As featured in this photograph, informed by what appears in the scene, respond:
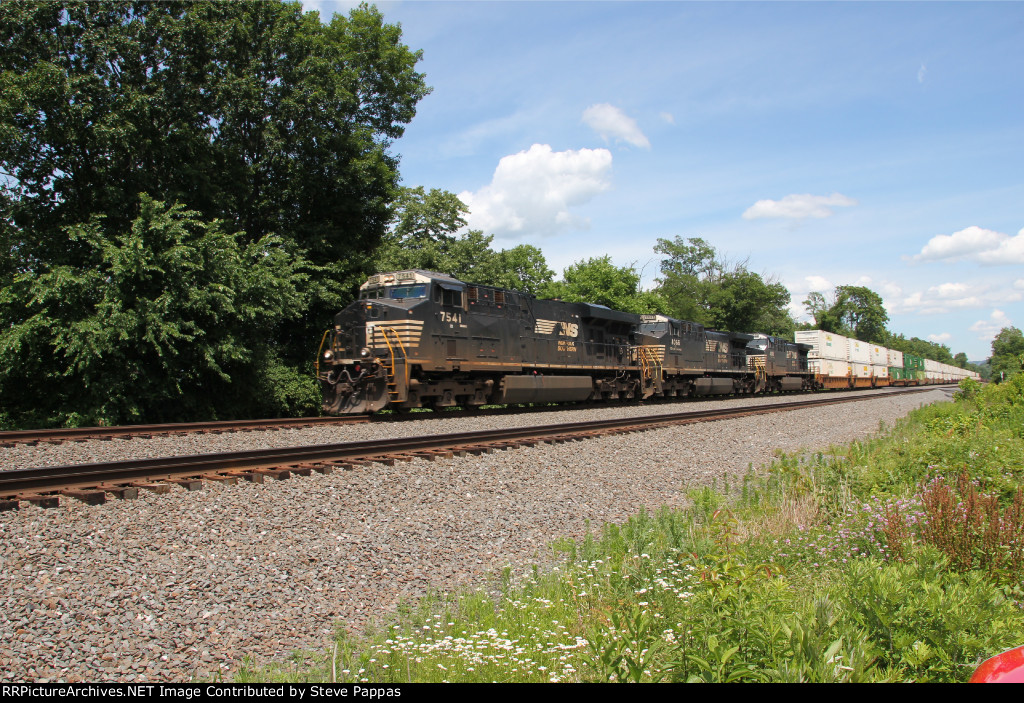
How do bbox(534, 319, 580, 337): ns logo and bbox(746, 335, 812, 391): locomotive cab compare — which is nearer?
bbox(534, 319, 580, 337): ns logo

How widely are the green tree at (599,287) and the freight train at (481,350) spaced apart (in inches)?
691

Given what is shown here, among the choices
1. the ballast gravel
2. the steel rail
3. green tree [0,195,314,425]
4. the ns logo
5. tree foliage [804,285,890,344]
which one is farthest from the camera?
tree foliage [804,285,890,344]

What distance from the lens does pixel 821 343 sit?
4284cm

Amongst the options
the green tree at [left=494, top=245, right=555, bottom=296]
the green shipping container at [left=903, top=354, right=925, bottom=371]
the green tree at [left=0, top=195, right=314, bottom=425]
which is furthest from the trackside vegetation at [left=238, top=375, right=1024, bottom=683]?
the green shipping container at [left=903, top=354, right=925, bottom=371]

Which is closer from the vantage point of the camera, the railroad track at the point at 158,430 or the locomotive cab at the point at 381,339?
the railroad track at the point at 158,430

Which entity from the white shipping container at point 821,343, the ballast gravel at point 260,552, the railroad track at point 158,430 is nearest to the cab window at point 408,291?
the railroad track at point 158,430

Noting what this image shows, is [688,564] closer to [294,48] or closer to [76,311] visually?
[76,311]

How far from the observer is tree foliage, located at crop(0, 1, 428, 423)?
15.6m

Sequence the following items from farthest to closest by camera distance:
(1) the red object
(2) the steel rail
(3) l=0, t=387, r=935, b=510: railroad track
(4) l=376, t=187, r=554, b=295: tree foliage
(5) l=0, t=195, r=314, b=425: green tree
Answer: (4) l=376, t=187, r=554, b=295: tree foliage, (5) l=0, t=195, r=314, b=425: green tree, (2) the steel rail, (3) l=0, t=387, r=935, b=510: railroad track, (1) the red object

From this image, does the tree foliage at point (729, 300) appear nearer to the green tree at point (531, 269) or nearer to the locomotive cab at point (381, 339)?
the green tree at point (531, 269)

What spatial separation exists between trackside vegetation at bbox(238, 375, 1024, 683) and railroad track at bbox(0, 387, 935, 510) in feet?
10.1

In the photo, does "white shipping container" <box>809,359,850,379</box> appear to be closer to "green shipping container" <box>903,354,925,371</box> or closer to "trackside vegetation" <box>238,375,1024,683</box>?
"green shipping container" <box>903,354,925,371</box>

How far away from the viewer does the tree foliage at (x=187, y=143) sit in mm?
15555

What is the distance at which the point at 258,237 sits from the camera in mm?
22188
